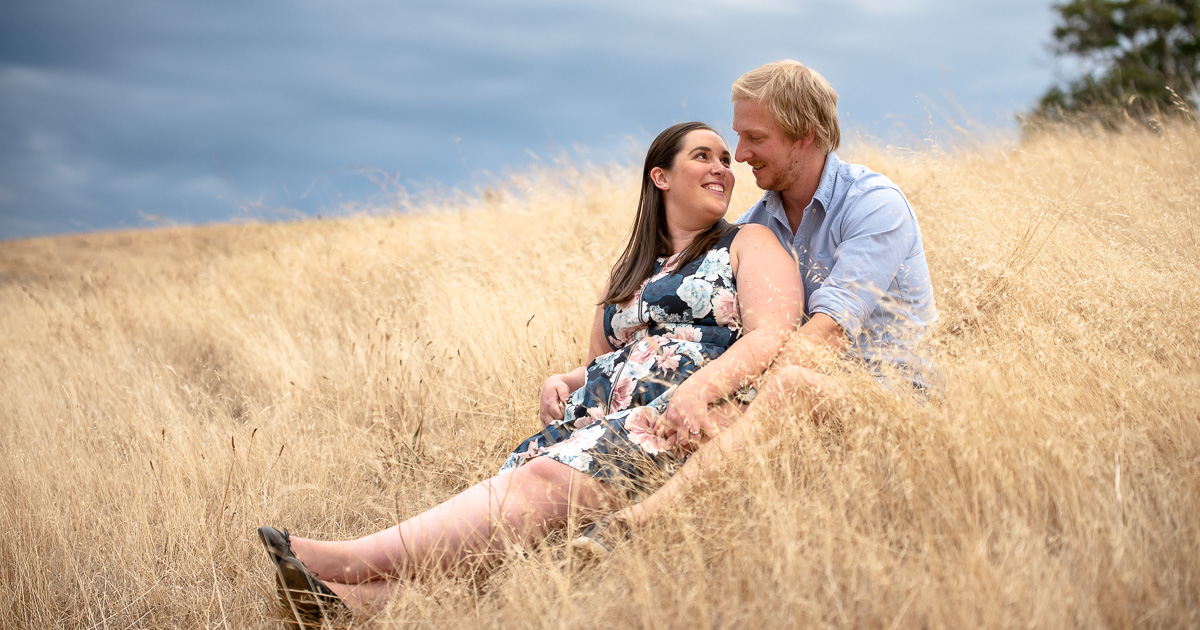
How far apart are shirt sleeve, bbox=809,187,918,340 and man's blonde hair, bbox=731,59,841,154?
0.38 metres

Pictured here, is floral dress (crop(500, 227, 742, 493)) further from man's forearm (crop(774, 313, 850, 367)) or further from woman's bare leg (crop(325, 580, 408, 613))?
woman's bare leg (crop(325, 580, 408, 613))

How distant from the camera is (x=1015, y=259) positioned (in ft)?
11.0

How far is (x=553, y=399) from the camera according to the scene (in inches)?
114

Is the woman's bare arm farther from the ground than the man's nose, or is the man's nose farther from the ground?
the man's nose

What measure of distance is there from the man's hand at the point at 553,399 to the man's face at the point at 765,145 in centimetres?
124

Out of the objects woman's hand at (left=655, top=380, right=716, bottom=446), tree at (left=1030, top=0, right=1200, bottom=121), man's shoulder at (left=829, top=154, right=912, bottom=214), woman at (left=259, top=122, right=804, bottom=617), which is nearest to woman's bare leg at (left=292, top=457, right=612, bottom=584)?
woman at (left=259, top=122, right=804, bottom=617)

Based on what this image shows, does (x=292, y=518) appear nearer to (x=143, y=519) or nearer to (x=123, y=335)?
(x=143, y=519)

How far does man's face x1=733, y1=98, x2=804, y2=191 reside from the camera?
9.77ft

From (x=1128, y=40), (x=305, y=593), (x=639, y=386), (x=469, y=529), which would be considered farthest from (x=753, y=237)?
(x=1128, y=40)

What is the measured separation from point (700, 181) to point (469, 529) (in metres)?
1.63

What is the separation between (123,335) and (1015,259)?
6839 mm

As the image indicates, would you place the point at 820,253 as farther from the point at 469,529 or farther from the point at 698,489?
the point at 469,529

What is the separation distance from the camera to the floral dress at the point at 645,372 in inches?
96.7

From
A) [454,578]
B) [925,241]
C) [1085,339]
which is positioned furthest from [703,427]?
[925,241]
